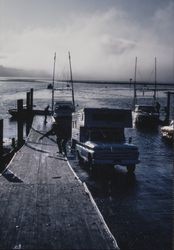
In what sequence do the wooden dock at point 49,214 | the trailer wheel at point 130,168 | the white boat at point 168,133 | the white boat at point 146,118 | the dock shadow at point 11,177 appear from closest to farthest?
the wooden dock at point 49,214, the dock shadow at point 11,177, the trailer wheel at point 130,168, the white boat at point 168,133, the white boat at point 146,118

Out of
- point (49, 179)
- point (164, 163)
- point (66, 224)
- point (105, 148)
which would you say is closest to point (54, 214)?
point (66, 224)

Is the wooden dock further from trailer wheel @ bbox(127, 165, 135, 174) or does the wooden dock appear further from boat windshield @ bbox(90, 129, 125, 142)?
trailer wheel @ bbox(127, 165, 135, 174)

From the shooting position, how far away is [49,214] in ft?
30.7

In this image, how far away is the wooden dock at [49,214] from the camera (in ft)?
25.1

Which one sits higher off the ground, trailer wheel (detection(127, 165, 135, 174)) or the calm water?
trailer wheel (detection(127, 165, 135, 174))

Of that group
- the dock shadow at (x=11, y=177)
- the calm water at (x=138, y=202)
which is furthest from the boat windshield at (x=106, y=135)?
the dock shadow at (x=11, y=177)

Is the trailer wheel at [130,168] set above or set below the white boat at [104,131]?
below

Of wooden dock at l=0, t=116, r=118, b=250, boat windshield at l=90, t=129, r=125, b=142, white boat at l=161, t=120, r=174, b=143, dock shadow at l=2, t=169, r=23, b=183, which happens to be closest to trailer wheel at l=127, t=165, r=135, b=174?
boat windshield at l=90, t=129, r=125, b=142

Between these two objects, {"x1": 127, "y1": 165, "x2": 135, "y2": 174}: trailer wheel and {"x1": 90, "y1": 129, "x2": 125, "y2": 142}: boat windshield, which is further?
{"x1": 90, "y1": 129, "x2": 125, "y2": 142}: boat windshield

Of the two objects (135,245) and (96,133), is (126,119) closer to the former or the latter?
(96,133)

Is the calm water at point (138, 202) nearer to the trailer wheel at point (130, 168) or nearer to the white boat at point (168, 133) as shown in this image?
the trailer wheel at point (130, 168)

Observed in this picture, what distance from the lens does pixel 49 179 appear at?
13930 mm

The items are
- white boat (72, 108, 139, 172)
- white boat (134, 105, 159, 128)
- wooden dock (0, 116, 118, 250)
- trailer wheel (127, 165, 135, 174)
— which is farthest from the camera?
white boat (134, 105, 159, 128)

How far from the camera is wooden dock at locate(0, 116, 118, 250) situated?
7.66 m
